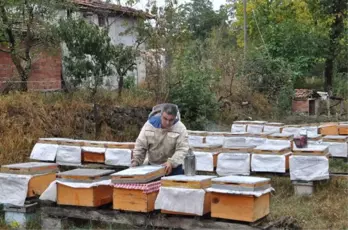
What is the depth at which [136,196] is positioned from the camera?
5527 mm

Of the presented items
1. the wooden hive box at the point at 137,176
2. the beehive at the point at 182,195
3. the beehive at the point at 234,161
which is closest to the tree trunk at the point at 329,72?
the beehive at the point at 234,161

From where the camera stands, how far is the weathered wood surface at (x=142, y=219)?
5.22 metres

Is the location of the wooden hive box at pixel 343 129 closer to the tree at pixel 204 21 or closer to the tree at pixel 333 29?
the tree at pixel 333 29

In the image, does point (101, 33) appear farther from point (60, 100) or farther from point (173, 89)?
point (173, 89)

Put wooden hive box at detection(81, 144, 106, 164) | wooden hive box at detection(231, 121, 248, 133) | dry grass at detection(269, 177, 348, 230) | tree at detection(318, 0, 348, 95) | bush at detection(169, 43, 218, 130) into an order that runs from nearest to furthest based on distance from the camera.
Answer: dry grass at detection(269, 177, 348, 230) → wooden hive box at detection(81, 144, 106, 164) → wooden hive box at detection(231, 121, 248, 133) → bush at detection(169, 43, 218, 130) → tree at detection(318, 0, 348, 95)

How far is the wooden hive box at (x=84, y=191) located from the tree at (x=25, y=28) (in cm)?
638

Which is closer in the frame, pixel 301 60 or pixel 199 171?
pixel 199 171

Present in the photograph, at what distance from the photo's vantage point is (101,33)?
1209cm

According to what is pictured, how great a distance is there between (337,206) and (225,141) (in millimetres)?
3027

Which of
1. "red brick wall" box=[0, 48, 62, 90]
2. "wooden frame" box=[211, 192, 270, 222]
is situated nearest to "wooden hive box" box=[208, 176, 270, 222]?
"wooden frame" box=[211, 192, 270, 222]

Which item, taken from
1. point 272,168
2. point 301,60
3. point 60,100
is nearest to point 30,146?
point 60,100

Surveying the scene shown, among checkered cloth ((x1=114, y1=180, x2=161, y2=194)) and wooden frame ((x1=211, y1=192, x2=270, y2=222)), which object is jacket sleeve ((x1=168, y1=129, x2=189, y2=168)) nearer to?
checkered cloth ((x1=114, y1=180, x2=161, y2=194))

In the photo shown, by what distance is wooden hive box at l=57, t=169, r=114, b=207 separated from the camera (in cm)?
578

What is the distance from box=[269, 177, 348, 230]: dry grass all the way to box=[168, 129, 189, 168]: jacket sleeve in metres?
1.29
